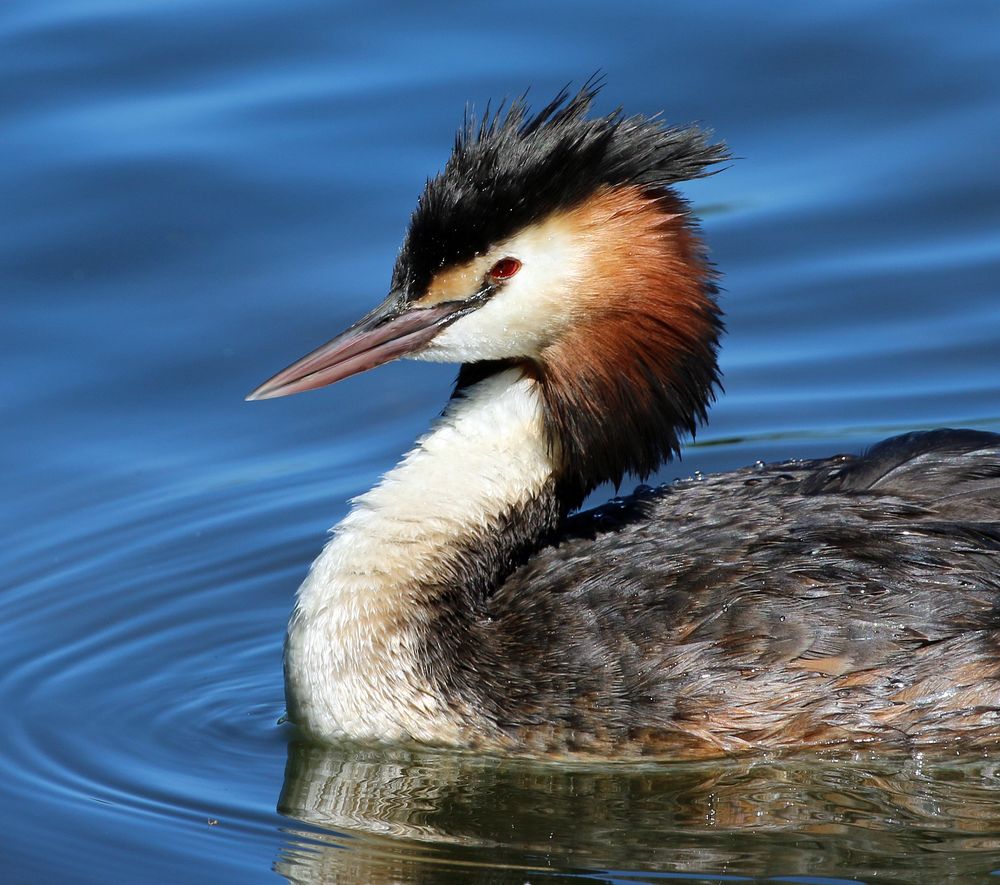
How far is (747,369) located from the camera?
9.87m

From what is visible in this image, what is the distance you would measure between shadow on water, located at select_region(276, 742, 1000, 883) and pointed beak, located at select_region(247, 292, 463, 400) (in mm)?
1319

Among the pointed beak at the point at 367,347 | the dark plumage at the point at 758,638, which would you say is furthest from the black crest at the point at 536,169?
the dark plumage at the point at 758,638

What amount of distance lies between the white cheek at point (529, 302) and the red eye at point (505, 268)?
2 centimetres

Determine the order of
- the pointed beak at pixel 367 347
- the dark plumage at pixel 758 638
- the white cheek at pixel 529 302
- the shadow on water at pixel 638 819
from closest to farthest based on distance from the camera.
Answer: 1. the shadow on water at pixel 638 819
2. the dark plumage at pixel 758 638
3. the white cheek at pixel 529 302
4. the pointed beak at pixel 367 347

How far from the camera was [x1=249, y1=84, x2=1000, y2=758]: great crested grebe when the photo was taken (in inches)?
264

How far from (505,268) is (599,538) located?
3.40 ft

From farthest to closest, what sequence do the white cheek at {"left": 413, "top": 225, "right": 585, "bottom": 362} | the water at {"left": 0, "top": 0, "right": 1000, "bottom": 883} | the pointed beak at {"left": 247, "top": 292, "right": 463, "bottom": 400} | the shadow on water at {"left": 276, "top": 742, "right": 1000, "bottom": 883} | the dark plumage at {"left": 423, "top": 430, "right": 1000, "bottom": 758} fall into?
the pointed beak at {"left": 247, "top": 292, "right": 463, "bottom": 400} → the white cheek at {"left": 413, "top": 225, "right": 585, "bottom": 362} → the dark plumage at {"left": 423, "top": 430, "right": 1000, "bottom": 758} → the water at {"left": 0, "top": 0, "right": 1000, "bottom": 883} → the shadow on water at {"left": 276, "top": 742, "right": 1000, "bottom": 883}

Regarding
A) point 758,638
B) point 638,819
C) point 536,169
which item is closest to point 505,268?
point 536,169

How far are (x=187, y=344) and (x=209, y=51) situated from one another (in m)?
2.92

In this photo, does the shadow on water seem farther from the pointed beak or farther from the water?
the pointed beak

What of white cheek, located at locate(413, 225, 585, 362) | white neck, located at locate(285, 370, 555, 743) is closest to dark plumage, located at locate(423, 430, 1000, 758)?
white neck, located at locate(285, 370, 555, 743)

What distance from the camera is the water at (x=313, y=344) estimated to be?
21.3 ft

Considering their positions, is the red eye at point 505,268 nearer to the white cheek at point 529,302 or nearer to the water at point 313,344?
the white cheek at point 529,302

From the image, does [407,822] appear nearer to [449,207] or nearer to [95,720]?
[95,720]
